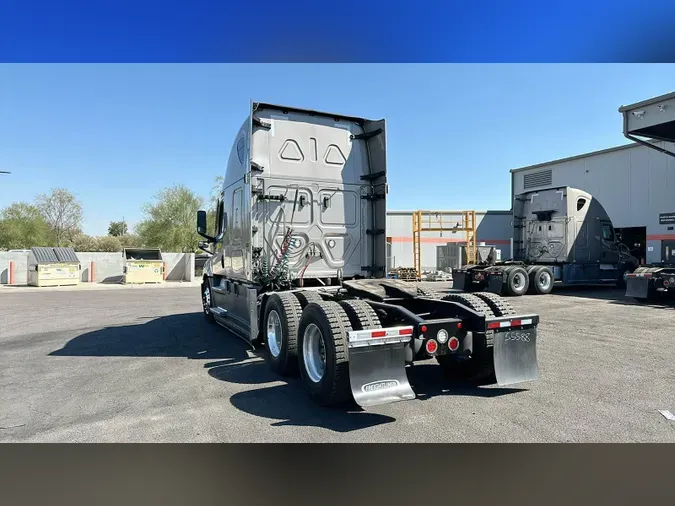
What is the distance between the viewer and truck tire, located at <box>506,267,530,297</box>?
16094 millimetres

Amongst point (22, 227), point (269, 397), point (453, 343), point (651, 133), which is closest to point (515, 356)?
point (453, 343)

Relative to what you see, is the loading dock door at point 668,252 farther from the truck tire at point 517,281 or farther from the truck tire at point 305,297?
the truck tire at point 305,297

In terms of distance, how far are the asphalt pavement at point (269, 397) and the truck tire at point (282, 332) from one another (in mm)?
203

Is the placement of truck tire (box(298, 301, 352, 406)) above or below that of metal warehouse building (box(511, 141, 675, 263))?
below

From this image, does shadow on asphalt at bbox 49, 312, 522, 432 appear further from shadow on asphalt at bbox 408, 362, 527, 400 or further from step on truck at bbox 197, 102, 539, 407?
step on truck at bbox 197, 102, 539, 407

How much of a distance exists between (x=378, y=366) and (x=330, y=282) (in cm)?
336

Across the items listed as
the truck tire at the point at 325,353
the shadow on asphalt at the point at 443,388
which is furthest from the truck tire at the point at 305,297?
the shadow on asphalt at the point at 443,388

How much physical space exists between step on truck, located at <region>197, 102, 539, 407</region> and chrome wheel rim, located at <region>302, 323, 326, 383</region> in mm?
12

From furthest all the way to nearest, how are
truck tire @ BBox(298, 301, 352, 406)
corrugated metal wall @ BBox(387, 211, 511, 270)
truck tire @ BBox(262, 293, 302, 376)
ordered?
corrugated metal wall @ BBox(387, 211, 511, 270) < truck tire @ BBox(262, 293, 302, 376) < truck tire @ BBox(298, 301, 352, 406)

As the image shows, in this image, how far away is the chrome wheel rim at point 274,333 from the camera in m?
6.24

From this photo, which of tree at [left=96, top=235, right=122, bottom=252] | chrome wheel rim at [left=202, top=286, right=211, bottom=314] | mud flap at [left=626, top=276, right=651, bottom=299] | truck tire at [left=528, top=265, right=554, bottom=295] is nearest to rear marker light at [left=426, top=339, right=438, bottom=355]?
chrome wheel rim at [left=202, top=286, right=211, bottom=314]

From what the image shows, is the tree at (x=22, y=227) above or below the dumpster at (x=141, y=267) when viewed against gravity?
above

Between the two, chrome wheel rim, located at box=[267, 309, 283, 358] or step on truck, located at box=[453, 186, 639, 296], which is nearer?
chrome wheel rim, located at box=[267, 309, 283, 358]

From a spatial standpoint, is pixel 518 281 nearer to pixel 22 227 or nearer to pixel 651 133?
pixel 651 133
